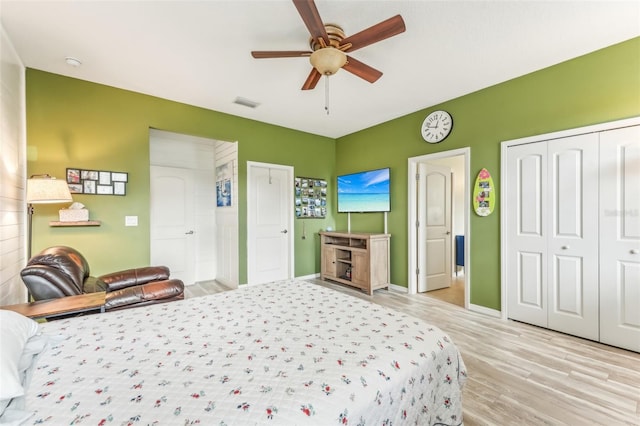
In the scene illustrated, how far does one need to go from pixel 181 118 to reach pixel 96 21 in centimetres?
158

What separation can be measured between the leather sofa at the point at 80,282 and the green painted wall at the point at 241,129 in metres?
0.70

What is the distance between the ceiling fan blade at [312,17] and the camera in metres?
1.58

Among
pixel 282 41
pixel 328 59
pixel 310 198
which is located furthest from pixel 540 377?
pixel 310 198

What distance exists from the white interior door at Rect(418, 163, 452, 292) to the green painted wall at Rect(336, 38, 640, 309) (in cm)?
28

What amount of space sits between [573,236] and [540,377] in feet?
4.83

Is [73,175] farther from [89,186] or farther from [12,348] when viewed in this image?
[12,348]

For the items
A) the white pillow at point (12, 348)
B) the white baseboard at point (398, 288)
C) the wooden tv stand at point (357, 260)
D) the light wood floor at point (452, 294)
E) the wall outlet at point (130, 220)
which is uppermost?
the wall outlet at point (130, 220)

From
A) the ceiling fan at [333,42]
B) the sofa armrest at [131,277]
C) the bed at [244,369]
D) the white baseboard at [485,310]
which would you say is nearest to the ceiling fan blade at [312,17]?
the ceiling fan at [333,42]

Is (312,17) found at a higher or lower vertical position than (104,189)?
higher

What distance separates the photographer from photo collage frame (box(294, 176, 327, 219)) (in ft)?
16.0

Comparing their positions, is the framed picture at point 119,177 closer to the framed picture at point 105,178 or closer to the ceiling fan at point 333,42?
the framed picture at point 105,178

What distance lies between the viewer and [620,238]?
239 centimetres

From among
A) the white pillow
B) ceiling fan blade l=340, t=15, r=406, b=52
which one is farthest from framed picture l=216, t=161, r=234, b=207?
the white pillow

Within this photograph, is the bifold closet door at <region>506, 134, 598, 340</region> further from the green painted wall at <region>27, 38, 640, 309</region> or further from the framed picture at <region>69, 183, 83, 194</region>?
the framed picture at <region>69, 183, 83, 194</region>
